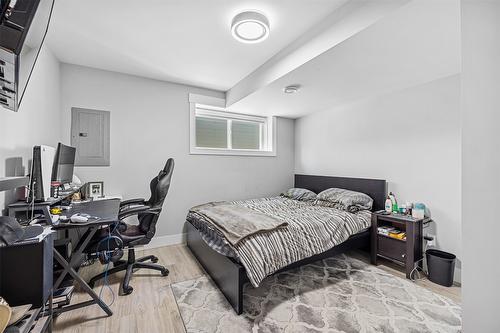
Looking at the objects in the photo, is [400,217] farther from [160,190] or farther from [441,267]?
[160,190]

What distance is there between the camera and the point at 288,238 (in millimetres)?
2096

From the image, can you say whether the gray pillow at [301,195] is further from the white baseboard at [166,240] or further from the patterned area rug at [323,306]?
the white baseboard at [166,240]

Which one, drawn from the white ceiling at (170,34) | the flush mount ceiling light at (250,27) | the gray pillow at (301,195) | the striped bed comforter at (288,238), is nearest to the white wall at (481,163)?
the white ceiling at (170,34)

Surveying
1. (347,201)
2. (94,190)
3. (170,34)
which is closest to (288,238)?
(347,201)

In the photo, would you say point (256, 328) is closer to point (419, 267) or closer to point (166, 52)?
point (419, 267)

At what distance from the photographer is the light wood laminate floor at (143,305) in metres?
1.62

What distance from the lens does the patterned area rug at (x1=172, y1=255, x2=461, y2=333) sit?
5.39ft

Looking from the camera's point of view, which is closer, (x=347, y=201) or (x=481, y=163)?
(x=481, y=163)

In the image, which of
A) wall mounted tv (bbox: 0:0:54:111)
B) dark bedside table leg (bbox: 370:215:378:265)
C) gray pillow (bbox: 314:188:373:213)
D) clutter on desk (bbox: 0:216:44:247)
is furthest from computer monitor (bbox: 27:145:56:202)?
dark bedside table leg (bbox: 370:215:378:265)

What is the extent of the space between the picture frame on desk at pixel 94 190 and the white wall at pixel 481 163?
3.48 metres

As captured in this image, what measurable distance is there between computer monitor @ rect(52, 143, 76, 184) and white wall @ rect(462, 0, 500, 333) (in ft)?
9.65

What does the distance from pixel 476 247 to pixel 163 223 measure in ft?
10.9

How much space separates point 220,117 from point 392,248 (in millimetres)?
3225

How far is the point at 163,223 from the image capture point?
3.26 metres
